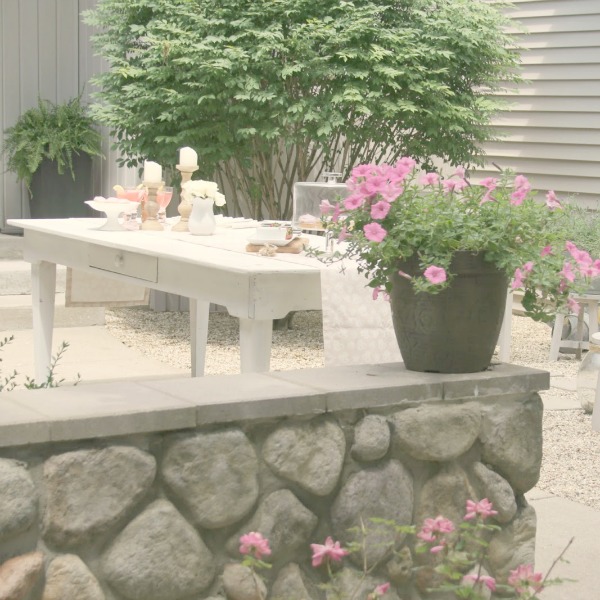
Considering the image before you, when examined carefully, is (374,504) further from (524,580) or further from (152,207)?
(152,207)

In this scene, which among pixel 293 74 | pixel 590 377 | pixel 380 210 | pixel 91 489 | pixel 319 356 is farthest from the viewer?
pixel 293 74

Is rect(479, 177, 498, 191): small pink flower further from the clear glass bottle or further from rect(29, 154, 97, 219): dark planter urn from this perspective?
rect(29, 154, 97, 219): dark planter urn

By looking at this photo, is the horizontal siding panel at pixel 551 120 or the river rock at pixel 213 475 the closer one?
the river rock at pixel 213 475

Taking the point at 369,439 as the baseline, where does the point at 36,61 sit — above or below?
above

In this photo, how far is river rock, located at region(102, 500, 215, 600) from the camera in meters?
2.41

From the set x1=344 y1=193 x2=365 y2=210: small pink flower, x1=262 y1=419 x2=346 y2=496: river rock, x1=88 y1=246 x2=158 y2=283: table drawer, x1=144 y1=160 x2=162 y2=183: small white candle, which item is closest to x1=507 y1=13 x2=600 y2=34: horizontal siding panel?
x1=144 y1=160 x2=162 y2=183: small white candle

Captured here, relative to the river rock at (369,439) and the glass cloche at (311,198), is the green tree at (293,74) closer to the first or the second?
the glass cloche at (311,198)

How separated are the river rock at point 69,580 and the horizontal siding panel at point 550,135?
6.61 m

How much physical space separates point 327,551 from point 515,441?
2.41 ft

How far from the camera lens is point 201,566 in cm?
253

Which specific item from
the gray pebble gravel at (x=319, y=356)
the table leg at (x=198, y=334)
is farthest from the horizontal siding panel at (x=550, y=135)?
the table leg at (x=198, y=334)

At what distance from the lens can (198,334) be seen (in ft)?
20.1

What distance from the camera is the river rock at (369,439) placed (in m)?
2.75

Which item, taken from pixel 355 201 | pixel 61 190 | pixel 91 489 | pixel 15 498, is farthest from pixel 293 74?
pixel 15 498
